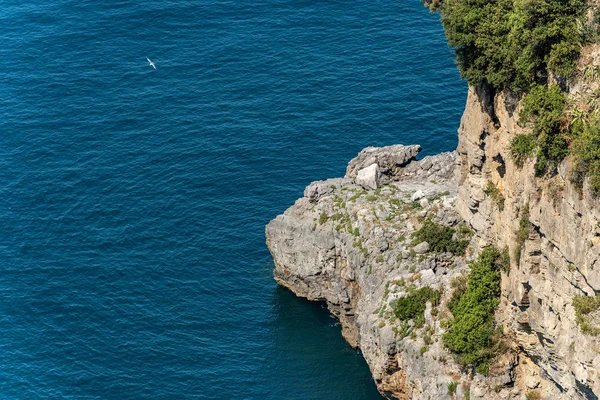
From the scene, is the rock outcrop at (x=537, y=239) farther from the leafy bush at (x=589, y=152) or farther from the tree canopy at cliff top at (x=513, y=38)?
the tree canopy at cliff top at (x=513, y=38)

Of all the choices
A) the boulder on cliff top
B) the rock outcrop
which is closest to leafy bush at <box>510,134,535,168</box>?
the rock outcrop

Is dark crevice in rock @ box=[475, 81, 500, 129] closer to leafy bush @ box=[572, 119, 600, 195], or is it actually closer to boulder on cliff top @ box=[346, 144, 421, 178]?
leafy bush @ box=[572, 119, 600, 195]

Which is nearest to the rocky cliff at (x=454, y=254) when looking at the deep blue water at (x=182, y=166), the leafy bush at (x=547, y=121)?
the leafy bush at (x=547, y=121)

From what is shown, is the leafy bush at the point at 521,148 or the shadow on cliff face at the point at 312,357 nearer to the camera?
the leafy bush at the point at 521,148

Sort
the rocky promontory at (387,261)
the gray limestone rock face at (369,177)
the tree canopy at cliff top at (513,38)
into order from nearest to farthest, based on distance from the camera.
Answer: the tree canopy at cliff top at (513,38)
the rocky promontory at (387,261)
the gray limestone rock face at (369,177)

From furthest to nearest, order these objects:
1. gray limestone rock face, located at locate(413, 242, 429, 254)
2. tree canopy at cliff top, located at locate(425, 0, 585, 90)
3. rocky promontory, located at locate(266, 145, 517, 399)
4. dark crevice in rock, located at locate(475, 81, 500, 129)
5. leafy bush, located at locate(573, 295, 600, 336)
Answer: gray limestone rock face, located at locate(413, 242, 429, 254) → rocky promontory, located at locate(266, 145, 517, 399) → dark crevice in rock, located at locate(475, 81, 500, 129) → tree canopy at cliff top, located at locate(425, 0, 585, 90) → leafy bush, located at locate(573, 295, 600, 336)

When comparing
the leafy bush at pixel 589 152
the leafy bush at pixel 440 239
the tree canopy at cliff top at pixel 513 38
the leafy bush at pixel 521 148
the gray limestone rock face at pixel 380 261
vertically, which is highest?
the tree canopy at cliff top at pixel 513 38
